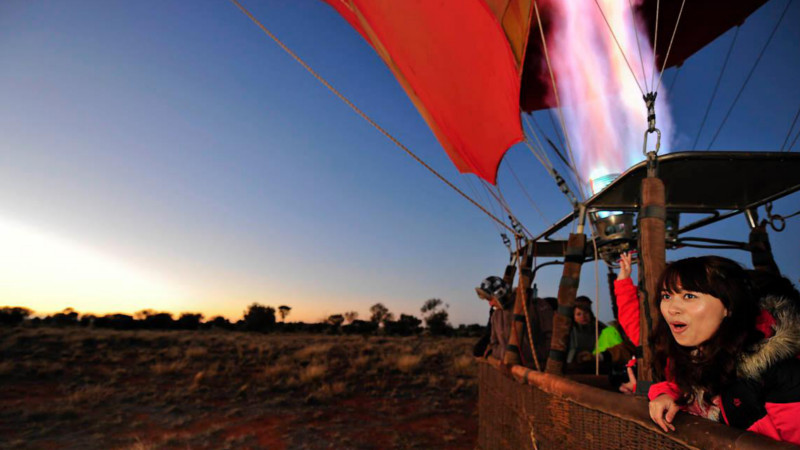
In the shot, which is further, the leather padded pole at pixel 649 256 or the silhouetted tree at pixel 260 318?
the silhouetted tree at pixel 260 318

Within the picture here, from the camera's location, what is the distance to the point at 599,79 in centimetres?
727

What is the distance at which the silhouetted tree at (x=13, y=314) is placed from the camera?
26.1 m

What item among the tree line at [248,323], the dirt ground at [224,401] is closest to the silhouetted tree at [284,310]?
the tree line at [248,323]

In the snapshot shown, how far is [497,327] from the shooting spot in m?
4.69

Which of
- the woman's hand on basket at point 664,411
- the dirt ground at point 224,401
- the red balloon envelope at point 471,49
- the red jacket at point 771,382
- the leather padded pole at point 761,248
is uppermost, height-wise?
the red balloon envelope at point 471,49

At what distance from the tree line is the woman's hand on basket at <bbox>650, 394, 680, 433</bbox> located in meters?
36.1

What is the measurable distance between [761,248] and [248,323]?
38.8 meters

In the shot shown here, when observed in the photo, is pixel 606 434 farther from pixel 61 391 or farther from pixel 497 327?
pixel 61 391

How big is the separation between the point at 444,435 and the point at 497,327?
3375mm

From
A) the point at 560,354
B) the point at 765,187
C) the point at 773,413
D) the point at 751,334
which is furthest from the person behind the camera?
the point at 765,187

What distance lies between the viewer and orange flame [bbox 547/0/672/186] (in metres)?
5.35

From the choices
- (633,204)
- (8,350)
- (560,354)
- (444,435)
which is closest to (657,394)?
(560,354)

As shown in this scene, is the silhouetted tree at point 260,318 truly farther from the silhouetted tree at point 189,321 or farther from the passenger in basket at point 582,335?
the passenger in basket at point 582,335

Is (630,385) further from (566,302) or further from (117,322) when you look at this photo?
(117,322)
